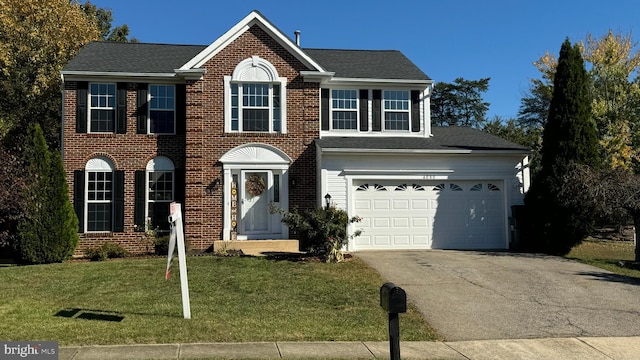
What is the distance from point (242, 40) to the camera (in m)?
16.3

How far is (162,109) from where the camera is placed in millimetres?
16625

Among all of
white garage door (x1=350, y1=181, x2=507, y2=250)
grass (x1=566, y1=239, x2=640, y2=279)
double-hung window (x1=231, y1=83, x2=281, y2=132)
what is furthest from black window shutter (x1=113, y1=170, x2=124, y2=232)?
grass (x1=566, y1=239, x2=640, y2=279)

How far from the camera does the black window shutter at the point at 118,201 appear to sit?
16016 millimetres

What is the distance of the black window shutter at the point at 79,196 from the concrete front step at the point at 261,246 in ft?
15.2

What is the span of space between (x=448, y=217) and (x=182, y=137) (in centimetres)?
920

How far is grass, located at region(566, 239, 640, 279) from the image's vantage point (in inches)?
512

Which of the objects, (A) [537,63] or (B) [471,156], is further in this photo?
(A) [537,63]

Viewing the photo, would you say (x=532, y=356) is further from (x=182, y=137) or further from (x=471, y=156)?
(x=182, y=137)

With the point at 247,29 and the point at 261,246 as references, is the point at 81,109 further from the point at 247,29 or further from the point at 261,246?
the point at 261,246

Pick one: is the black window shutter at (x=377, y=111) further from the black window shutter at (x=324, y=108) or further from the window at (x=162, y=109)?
the window at (x=162, y=109)

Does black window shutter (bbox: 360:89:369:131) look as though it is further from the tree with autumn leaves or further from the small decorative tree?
the tree with autumn leaves

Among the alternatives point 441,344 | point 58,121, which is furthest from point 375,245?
point 58,121

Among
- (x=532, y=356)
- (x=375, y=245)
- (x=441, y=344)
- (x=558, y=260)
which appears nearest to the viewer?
(x=532, y=356)

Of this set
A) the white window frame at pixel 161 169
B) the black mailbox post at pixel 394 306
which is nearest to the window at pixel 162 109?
the white window frame at pixel 161 169
